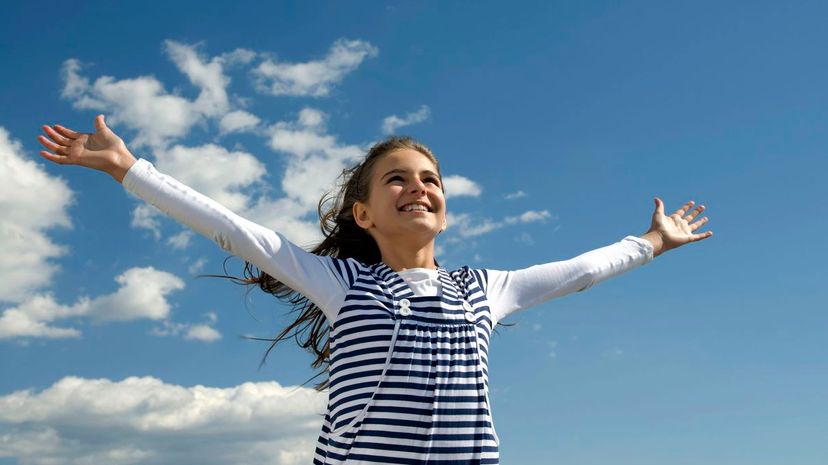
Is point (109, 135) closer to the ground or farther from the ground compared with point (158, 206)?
farther from the ground

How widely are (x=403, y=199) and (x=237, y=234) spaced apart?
1103 millimetres

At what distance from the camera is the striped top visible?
173 inches

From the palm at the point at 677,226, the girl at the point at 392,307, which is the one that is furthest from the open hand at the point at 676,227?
the girl at the point at 392,307

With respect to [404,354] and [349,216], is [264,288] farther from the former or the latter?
[404,354]

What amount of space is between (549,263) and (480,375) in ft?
3.78

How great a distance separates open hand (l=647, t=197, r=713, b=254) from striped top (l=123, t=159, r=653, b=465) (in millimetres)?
1680

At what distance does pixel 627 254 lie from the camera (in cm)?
570

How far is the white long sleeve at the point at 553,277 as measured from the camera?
5.29 metres

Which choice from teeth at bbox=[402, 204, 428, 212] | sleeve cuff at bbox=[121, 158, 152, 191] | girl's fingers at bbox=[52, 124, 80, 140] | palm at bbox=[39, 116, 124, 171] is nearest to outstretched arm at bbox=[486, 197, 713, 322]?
teeth at bbox=[402, 204, 428, 212]

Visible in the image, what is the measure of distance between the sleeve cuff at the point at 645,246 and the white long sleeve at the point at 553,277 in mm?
54

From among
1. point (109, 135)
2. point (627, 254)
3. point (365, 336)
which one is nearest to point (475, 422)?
point (365, 336)

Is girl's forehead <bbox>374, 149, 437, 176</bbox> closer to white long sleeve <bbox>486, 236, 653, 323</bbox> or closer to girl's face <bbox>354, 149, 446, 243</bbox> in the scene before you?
girl's face <bbox>354, 149, 446, 243</bbox>

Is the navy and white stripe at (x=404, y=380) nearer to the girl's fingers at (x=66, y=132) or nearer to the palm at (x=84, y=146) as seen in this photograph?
the palm at (x=84, y=146)

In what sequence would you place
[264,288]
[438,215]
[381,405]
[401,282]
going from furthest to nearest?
[264,288] < [438,215] < [401,282] < [381,405]
